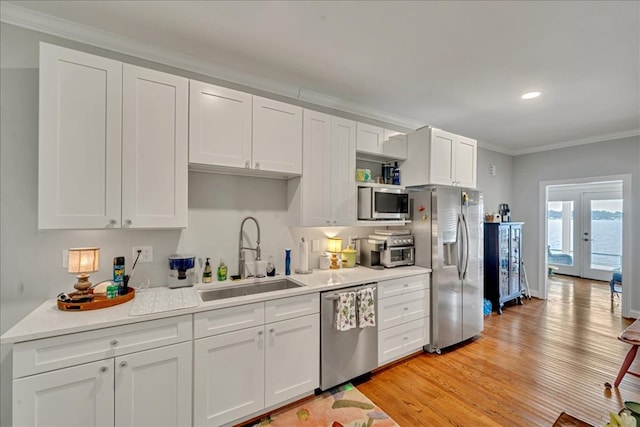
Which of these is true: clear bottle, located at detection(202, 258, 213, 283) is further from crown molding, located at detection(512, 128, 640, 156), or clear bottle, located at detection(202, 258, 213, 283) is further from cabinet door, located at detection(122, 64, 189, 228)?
crown molding, located at detection(512, 128, 640, 156)

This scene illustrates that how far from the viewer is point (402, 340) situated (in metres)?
2.86

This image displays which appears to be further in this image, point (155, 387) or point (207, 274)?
point (207, 274)

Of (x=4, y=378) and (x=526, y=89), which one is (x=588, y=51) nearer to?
(x=526, y=89)

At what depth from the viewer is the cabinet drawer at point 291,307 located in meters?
2.06

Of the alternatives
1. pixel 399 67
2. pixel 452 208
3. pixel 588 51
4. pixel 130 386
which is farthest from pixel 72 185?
pixel 588 51

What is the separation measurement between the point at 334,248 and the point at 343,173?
0.85m

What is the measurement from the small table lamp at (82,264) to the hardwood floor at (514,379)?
7.42ft

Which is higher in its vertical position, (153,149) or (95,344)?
(153,149)

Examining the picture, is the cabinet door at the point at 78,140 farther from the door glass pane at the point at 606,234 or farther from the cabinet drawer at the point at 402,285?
the door glass pane at the point at 606,234

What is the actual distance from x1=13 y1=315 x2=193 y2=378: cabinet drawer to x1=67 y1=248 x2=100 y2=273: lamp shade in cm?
43

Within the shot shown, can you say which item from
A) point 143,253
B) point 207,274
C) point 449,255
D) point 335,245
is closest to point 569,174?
point 449,255

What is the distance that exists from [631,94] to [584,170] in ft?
7.04

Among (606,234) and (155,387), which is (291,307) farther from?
(606,234)

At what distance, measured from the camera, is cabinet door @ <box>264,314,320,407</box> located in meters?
2.06
